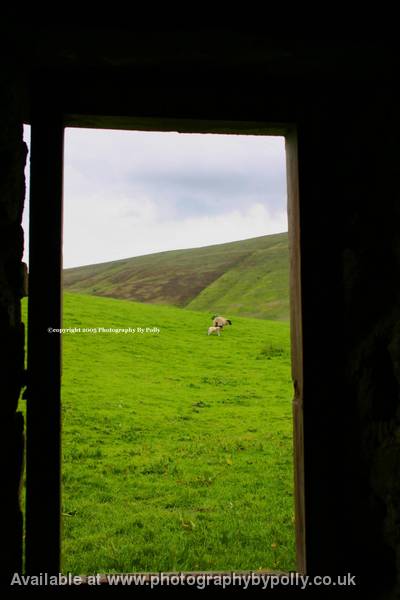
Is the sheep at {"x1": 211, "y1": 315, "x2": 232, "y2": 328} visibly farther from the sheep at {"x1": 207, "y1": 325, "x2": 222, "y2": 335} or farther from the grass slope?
the grass slope

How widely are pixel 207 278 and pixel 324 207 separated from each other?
108375 mm

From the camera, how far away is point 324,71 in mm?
2729

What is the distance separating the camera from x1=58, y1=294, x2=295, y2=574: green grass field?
230 inches

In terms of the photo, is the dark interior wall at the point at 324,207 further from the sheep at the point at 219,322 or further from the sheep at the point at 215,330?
the sheep at the point at 219,322

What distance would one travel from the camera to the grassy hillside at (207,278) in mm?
92500

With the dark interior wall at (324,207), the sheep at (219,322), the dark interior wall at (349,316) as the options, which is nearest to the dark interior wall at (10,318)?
the dark interior wall at (324,207)

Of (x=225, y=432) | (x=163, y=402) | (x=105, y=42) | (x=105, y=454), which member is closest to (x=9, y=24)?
(x=105, y=42)

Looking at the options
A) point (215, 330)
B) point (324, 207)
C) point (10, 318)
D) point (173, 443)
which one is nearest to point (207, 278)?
point (215, 330)

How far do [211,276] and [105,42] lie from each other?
110185 mm

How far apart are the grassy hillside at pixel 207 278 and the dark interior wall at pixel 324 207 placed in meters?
74.9

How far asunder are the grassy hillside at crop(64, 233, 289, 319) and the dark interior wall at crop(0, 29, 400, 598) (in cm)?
7491

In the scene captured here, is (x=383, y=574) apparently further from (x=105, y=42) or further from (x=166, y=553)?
(x=166, y=553)

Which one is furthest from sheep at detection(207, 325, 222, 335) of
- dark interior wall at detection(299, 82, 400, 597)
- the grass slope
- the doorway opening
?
the grass slope

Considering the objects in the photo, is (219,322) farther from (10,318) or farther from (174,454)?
(10,318)
